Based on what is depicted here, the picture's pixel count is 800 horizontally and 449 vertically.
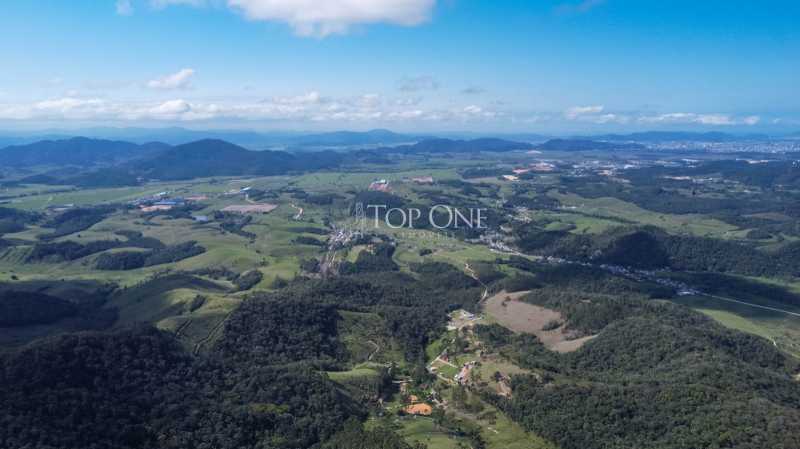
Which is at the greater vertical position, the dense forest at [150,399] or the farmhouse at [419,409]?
the dense forest at [150,399]

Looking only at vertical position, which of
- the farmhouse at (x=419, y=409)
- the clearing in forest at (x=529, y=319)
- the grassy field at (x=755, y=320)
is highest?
the clearing in forest at (x=529, y=319)

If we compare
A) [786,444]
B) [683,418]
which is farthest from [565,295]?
[786,444]

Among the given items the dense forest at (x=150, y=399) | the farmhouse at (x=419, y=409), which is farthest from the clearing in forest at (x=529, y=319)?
the dense forest at (x=150, y=399)

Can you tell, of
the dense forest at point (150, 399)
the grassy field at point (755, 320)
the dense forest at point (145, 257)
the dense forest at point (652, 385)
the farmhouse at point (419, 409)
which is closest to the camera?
the dense forest at point (150, 399)

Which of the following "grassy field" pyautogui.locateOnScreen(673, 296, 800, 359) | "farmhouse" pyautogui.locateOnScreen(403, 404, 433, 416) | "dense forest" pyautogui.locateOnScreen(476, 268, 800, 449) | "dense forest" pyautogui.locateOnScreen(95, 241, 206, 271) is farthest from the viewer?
"dense forest" pyautogui.locateOnScreen(95, 241, 206, 271)

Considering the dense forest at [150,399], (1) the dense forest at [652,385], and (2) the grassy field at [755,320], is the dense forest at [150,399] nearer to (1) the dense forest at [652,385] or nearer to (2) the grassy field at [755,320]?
(1) the dense forest at [652,385]

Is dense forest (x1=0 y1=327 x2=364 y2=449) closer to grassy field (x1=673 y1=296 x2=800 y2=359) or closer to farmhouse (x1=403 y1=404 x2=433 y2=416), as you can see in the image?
farmhouse (x1=403 y1=404 x2=433 y2=416)

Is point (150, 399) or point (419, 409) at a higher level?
point (150, 399)

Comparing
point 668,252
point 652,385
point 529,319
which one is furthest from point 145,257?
point 668,252

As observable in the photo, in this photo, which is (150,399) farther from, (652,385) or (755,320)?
(755,320)

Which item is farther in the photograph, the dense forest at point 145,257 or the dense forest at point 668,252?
the dense forest at point 145,257

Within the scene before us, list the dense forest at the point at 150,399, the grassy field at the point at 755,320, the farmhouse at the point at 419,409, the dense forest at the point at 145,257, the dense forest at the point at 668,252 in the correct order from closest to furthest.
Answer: the dense forest at the point at 150,399 < the farmhouse at the point at 419,409 < the grassy field at the point at 755,320 < the dense forest at the point at 668,252 < the dense forest at the point at 145,257

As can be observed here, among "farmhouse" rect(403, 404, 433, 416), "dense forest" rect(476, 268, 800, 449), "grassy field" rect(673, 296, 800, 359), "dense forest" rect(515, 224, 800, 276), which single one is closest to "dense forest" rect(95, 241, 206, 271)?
"dense forest" rect(515, 224, 800, 276)

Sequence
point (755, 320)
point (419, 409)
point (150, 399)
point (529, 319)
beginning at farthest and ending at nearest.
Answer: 1. point (755, 320)
2. point (529, 319)
3. point (419, 409)
4. point (150, 399)
